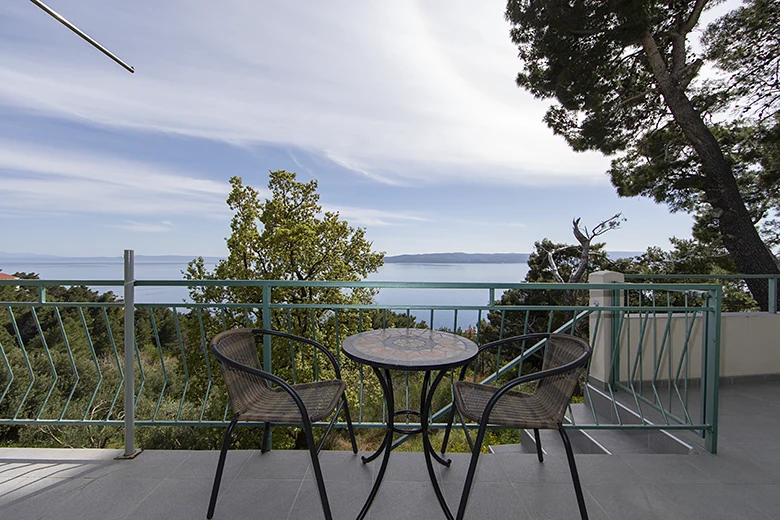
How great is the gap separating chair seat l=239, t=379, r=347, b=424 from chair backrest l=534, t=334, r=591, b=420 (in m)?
1.04

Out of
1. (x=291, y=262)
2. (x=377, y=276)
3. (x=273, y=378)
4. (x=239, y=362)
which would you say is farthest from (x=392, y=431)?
(x=377, y=276)

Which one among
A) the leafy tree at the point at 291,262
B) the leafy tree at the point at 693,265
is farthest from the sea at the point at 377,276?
the leafy tree at the point at 693,265

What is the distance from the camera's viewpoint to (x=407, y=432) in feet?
6.00

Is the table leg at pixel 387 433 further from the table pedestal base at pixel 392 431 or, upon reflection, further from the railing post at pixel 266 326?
the railing post at pixel 266 326

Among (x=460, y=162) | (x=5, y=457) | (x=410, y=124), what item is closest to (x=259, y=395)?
(x=5, y=457)

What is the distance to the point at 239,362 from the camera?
188 centimetres

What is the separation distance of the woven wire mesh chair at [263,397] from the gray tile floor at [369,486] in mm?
216

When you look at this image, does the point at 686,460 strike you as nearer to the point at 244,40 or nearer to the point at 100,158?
the point at 244,40

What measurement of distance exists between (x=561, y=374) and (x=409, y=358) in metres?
0.69

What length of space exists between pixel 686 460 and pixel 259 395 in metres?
2.53

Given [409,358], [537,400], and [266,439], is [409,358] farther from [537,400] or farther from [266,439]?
[266,439]

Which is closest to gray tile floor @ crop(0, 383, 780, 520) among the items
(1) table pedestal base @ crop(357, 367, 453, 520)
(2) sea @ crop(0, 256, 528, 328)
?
(1) table pedestal base @ crop(357, 367, 453, 520)

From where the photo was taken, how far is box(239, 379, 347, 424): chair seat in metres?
1.57

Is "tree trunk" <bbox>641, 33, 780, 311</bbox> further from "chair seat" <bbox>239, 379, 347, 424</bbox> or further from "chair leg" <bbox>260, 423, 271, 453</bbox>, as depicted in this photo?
"chair leg" <bbox>260, 423, 271, 453</bbox>
